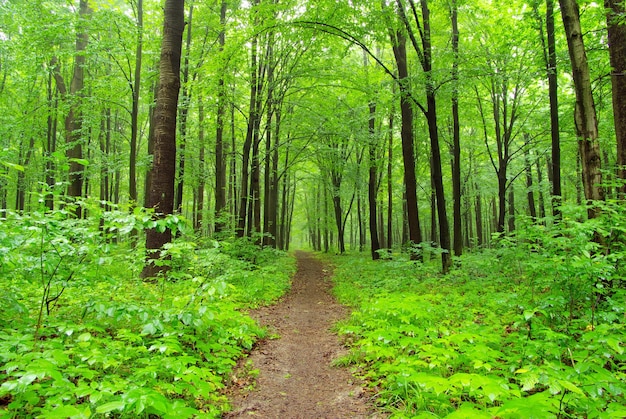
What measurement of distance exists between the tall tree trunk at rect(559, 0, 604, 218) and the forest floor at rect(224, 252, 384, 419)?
5093 mm

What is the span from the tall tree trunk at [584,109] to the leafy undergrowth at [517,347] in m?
1.07

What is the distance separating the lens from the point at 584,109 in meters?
5.61

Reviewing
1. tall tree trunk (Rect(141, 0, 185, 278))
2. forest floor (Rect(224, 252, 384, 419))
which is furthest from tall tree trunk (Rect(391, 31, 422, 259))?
tall tree trunk (Rect(141, 0, 185, 278))

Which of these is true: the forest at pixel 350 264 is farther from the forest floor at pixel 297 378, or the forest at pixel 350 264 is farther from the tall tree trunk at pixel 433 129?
the forest floor at pixel 297 378

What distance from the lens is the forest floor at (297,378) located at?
3.52 meters

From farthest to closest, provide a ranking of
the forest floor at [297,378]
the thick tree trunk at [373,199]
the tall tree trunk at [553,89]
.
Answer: the thick tree trunk at [373,199] → the tall tree trunk at [553,89] → the forest floor at [297,378]

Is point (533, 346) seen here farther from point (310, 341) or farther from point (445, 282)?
point (445, 282)

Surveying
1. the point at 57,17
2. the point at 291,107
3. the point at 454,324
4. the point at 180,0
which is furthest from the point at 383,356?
the point at 291,107

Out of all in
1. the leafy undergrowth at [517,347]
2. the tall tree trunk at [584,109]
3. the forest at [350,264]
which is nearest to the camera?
the leafy undergrowth at [517,347]

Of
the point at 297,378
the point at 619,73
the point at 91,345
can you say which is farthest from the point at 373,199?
the point at 91,345

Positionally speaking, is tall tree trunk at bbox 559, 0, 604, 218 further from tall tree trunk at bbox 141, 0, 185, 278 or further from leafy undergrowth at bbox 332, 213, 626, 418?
tall tree trunk at bbox 141, 0, 185, 278

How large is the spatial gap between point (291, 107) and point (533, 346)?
16342mm

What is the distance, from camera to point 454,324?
5391 mm

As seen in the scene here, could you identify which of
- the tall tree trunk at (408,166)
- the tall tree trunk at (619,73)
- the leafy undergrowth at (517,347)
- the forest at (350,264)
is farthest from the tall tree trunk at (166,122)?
the tall tree trunk at (619,73)
